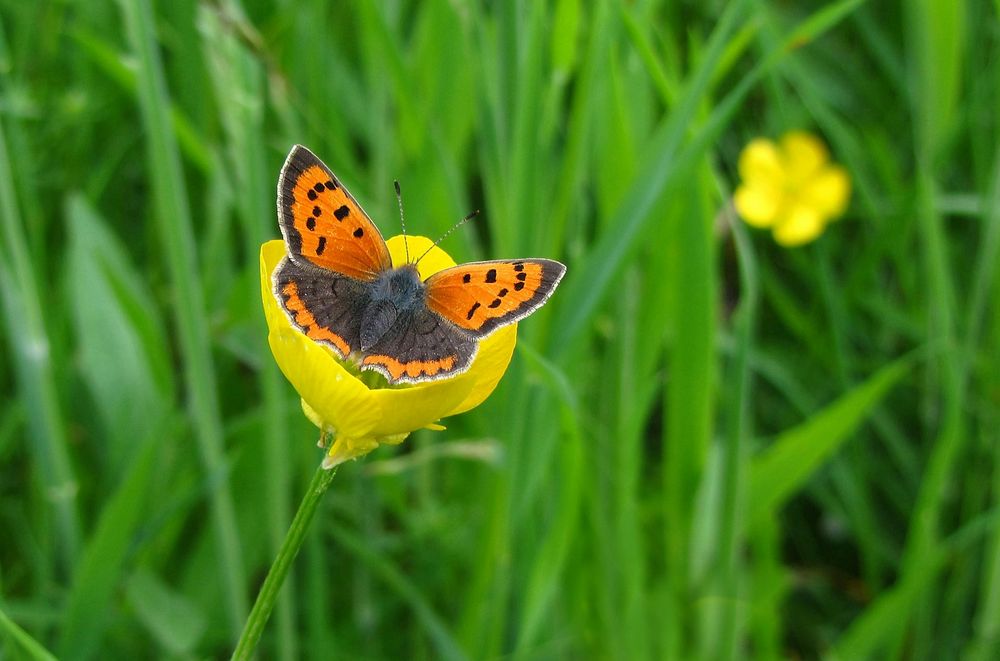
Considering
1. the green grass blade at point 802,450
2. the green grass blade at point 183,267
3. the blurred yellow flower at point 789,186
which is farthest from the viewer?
the blurred yellow flower at point 789,186

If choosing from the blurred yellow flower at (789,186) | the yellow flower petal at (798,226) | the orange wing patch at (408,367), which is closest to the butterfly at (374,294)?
the orange wing patch at (408,367)

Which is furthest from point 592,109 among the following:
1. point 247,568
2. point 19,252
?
point 247,568

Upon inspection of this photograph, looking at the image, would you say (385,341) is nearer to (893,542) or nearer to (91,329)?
(91,329)

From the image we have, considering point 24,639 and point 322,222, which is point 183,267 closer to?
point 322,222

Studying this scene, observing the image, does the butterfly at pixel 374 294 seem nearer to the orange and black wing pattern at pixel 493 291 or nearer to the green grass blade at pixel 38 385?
the orange and black wing pattern at pixel 493 291

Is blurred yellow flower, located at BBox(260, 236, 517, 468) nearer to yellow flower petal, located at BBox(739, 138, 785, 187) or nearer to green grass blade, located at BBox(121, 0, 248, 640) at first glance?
green grass blade, located at BBox(121, 0, 248, 640)

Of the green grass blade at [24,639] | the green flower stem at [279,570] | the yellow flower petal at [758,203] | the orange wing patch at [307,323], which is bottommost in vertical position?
the green grass blade at [24,639]
